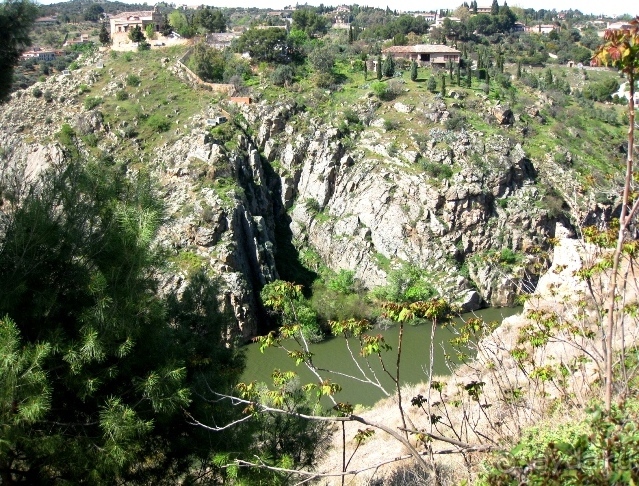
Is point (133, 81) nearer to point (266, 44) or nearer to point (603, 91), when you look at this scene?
point (266, 44)

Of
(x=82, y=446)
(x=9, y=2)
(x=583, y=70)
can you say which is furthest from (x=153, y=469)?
(x=583, y=70)

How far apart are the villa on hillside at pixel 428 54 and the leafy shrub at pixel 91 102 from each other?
17.3 m

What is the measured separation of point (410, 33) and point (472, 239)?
26.9 m

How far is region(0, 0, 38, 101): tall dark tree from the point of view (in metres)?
5.97

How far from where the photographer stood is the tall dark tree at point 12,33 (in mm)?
5973

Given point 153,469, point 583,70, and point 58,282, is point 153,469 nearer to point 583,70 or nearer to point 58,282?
point 58,282

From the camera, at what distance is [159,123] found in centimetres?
2880

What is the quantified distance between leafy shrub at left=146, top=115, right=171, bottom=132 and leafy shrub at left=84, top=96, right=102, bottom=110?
120 inches

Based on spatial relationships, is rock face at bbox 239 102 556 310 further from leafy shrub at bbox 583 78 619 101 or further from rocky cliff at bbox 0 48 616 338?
leafy shrub at bbox 583 78 619 101

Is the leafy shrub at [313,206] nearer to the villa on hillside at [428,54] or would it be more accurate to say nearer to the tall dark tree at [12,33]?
the villa on hillside at [428,54]

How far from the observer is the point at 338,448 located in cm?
A: 987

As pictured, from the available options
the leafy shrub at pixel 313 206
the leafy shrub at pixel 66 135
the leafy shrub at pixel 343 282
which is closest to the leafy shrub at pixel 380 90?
the leafy shrub at pixel 313 206

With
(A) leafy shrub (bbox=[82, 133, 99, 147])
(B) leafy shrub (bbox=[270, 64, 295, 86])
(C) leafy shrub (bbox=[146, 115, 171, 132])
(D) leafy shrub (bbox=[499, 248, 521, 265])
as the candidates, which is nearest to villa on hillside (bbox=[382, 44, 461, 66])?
(B) leafy shrub (bbox=[270, 64, 295, 86])

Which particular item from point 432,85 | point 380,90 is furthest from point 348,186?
point 432,85
